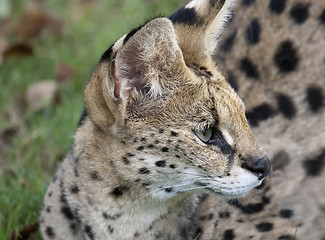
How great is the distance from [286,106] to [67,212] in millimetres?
1495

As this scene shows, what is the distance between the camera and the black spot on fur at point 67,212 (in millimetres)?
3533

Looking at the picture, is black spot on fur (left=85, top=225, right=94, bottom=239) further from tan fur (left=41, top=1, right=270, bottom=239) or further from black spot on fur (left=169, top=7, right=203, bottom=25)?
black spot on fur (left=169, top=7, right=203, bottom=25)

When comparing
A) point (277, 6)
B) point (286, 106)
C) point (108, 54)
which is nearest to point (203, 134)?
point (108, 54)

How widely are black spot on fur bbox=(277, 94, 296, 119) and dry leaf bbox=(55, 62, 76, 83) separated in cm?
246

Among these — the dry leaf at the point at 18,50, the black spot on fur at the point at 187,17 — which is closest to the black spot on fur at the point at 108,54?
the black spot on fur at the point at 187,17

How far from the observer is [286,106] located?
4012mm

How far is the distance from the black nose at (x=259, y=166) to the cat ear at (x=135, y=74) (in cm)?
53

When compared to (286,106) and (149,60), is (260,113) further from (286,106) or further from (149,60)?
(149,60)

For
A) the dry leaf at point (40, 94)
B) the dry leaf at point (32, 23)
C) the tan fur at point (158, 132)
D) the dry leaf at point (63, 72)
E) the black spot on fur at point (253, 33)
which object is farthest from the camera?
the dry leaf at point (32, 23)

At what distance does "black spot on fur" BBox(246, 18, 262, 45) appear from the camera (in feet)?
13.4

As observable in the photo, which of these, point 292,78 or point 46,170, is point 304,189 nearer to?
point 292,78

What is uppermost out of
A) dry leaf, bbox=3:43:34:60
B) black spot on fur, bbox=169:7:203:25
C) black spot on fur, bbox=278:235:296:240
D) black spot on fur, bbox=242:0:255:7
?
black spot on fur, bbox=169:7:203:25

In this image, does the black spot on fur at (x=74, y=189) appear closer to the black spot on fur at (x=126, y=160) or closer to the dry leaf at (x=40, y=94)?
the black spot on fur at (x=126, y=160)

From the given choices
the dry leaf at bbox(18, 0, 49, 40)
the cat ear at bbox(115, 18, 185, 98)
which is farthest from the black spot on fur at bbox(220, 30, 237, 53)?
the dry leaf at bbox(18, 0, 49, 40)
